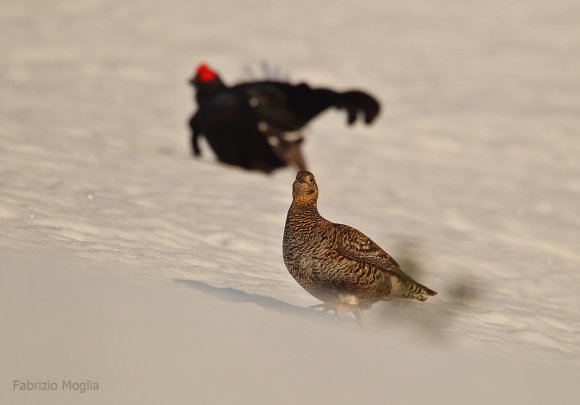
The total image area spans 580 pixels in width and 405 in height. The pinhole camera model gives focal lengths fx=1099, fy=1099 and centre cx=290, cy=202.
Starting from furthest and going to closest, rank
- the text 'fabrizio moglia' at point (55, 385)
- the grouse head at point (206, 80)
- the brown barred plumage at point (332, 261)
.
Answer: the grouse head at point (206, 80), the brown barred plumage at point (332, 261), the text 'fabrizio moglia' at point (55, 385)

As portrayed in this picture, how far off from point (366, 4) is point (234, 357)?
51.7 ft

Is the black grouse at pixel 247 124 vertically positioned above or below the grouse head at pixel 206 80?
below

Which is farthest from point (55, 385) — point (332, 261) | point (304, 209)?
point (304, 209)

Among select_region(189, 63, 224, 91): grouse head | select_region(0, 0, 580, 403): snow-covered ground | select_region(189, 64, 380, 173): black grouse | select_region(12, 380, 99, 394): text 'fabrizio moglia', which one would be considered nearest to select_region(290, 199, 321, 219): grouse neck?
select_region(0, 0, 580, 403): snow-covered ground

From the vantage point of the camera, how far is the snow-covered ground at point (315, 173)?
235 inches

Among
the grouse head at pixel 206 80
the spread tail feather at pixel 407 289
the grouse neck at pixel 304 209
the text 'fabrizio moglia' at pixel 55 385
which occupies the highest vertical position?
the grouse head at pixel 206 80

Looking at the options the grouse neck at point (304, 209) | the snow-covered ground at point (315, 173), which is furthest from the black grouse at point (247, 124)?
the grouse neck at point (304, 209)

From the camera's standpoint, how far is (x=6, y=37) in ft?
55.5

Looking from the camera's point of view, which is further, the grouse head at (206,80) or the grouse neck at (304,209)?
the grouse head at (206,80)

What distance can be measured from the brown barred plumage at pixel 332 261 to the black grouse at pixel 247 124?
579cm

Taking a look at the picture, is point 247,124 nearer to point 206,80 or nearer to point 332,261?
point 206,80

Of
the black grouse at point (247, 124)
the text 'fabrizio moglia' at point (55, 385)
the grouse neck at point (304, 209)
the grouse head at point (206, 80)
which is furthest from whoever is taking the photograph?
the grouse head at point (206, 80)

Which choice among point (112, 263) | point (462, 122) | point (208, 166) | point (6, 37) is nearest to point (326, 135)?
point (462, 122)

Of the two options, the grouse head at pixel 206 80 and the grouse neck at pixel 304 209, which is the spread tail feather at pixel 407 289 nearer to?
the grouse neck at pixel 304 209
